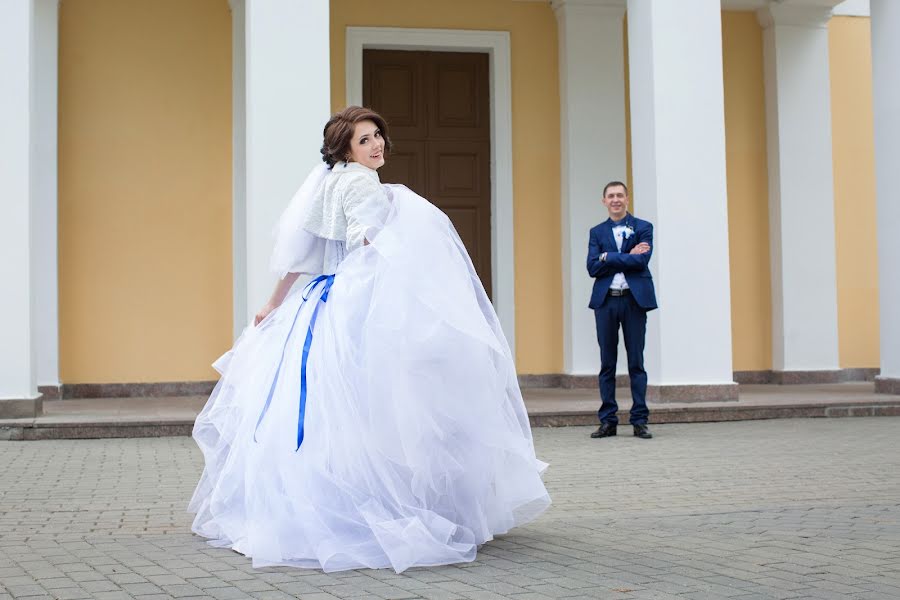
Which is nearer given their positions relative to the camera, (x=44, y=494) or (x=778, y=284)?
(x=44, y=494)

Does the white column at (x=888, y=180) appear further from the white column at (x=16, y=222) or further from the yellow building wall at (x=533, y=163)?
the white column at (x=16, y=222)

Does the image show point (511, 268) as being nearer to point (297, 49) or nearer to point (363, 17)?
point (363, 17)

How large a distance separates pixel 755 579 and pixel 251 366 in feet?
7.38

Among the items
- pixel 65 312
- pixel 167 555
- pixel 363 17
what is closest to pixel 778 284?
pixel 363 17

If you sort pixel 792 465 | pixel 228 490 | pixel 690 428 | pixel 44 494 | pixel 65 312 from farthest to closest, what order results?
pixel 65 312
pixel 690 428
pixel 792 465
pixel 44 494
pixel 228 490

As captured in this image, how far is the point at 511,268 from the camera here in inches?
520

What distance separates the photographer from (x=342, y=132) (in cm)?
493

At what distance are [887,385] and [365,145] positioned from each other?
27.7 ft

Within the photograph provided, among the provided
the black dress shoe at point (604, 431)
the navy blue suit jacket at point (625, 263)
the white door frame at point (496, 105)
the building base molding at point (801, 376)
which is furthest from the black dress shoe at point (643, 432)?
the building base molding at point (801, 376)

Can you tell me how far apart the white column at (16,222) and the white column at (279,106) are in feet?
5.89

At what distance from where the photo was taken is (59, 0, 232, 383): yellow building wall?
12188 millimetres

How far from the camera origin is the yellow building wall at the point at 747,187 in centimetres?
1395

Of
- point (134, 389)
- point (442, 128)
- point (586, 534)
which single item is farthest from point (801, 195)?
point (586, 534)

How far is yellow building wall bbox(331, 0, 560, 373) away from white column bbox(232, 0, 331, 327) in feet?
11.9
